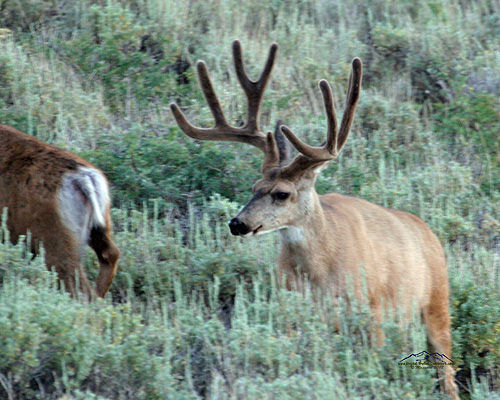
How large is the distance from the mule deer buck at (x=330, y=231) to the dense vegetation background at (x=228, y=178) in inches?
Result: 10.4

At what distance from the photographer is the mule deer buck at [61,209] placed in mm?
5727

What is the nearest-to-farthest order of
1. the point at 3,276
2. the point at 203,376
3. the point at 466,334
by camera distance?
the point at 203,376 → the point at 3,276 → the point at 466,334

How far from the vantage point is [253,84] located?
6.81 m

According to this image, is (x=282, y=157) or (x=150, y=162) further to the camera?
(x=150, y=162)

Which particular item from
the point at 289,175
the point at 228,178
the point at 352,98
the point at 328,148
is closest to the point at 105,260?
the point at 289,175

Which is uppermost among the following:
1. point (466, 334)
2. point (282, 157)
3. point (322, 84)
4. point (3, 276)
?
point (322, 84)

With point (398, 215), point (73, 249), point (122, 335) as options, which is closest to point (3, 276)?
point (73, 249)

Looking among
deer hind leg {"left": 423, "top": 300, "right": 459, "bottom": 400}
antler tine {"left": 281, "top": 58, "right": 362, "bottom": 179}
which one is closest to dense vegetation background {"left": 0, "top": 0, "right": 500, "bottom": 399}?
deer hind leg {"left": 423, "top": 300, "right": 459, "bottom": 400}

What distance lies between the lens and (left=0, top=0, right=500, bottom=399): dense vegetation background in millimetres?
4945

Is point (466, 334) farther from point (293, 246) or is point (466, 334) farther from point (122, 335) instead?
point (122, 335)

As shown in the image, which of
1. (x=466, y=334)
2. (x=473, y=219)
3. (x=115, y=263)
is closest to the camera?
(x=115, y=263)

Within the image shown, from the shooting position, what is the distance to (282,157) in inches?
256

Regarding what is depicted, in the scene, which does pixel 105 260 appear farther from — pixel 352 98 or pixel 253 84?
pixel 352 98

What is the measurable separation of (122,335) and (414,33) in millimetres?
7195
